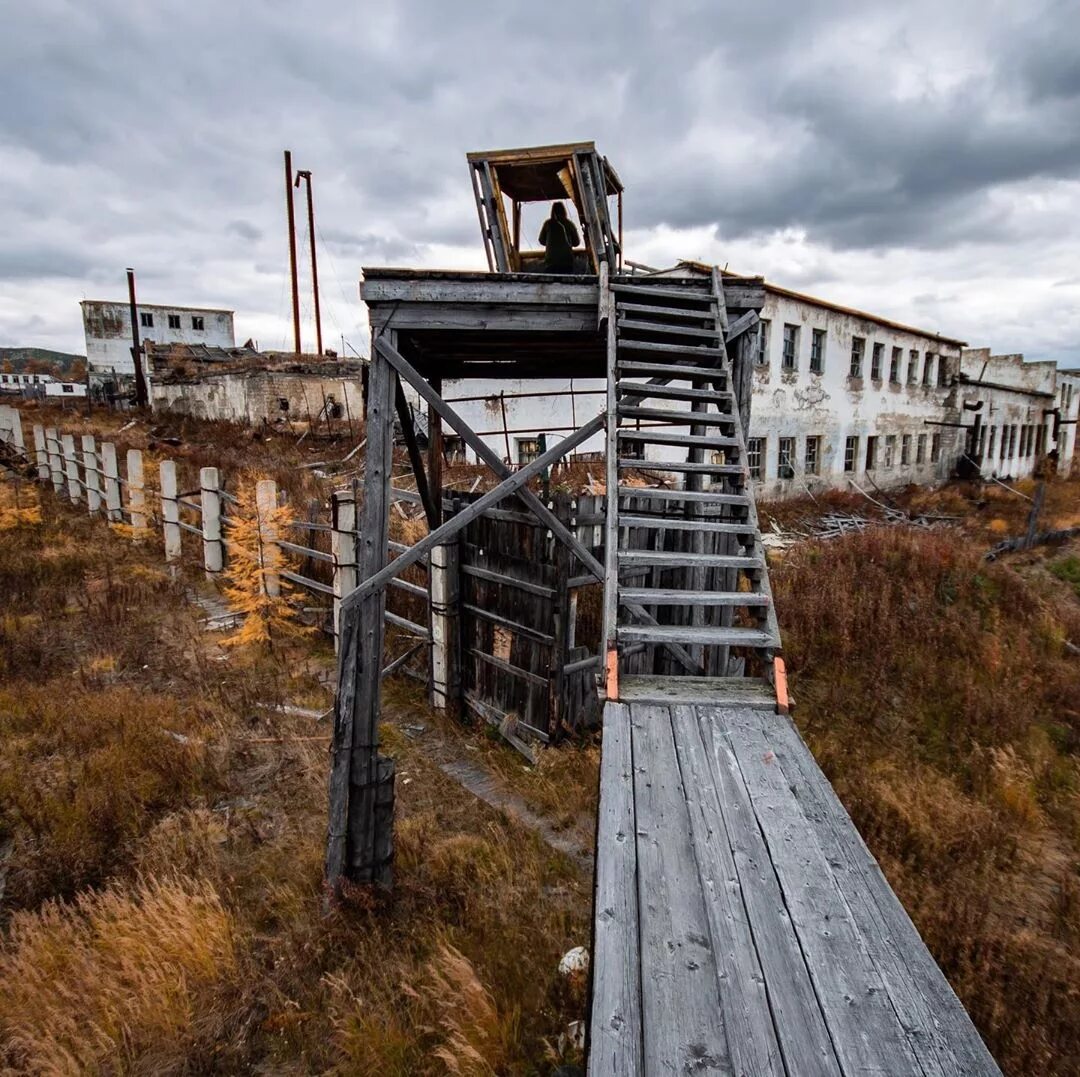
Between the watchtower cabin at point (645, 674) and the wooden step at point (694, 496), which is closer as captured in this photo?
the watchtower cabin at point (645, 674)

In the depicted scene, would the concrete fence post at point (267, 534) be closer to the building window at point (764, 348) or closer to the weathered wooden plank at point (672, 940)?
the weathered wooden plank at point (672, 940)

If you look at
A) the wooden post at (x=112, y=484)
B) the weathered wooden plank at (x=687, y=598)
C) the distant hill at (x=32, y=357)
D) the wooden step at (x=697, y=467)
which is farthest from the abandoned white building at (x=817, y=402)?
the distant hill at (x=32, y=357)

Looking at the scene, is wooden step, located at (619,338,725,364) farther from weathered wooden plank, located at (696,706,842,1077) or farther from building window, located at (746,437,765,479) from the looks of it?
building window, located at (746,437,765,479)

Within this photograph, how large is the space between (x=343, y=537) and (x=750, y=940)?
7.30 meters

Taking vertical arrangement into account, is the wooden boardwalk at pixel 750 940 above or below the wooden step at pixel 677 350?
below

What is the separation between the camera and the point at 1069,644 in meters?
8.58

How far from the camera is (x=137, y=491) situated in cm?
1379

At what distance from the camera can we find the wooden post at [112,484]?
14727 millimetres

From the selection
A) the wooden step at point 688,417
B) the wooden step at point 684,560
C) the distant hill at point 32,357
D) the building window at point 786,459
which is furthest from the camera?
the distant hill at point 32,357

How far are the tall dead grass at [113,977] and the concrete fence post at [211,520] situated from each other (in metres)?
8.17

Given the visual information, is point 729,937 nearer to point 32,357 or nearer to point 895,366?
point 895,366

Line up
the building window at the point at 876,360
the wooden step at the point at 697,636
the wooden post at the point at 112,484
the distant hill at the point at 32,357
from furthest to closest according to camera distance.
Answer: the distant hill at the point at 32,357
the building window at the point at 876,360
the wooden post at the point at 112,484
the wooden step at the point at 697,636

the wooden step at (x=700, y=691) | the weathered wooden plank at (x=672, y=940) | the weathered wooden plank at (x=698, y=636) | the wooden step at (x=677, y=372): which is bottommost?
the weathered wooden plank at (x=672, y=940)

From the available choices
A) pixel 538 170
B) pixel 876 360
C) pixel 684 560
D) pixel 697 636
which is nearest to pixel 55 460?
pixel 538 170
